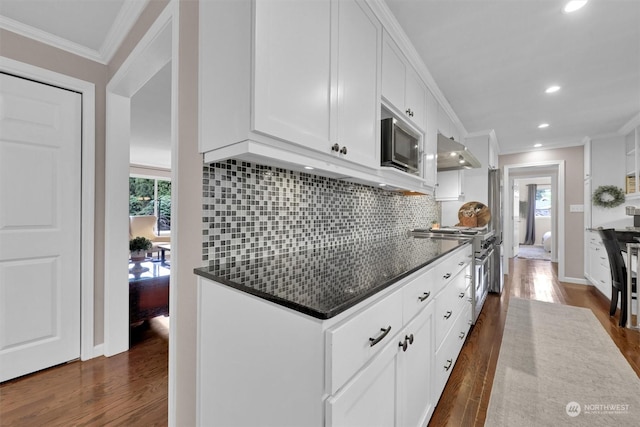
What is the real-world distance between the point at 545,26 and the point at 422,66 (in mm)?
776

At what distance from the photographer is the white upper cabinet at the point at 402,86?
5.76 feet

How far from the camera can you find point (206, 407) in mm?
1104

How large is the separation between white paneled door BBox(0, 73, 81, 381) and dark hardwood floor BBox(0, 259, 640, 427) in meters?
0.22

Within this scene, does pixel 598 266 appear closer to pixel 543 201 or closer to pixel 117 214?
pixel 117 214

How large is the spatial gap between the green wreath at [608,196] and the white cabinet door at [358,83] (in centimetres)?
475

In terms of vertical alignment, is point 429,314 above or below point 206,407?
above

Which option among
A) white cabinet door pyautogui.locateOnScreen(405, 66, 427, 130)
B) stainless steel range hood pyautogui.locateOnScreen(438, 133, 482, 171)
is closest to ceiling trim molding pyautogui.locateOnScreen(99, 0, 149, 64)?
white cabinet door pyautogui.locateOnScreen(405, 66, 427, 130)

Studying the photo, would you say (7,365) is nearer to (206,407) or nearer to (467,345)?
(206,407)

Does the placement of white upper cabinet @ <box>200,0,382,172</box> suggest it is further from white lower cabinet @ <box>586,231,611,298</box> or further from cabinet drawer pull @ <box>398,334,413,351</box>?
white lower cabinet @ <box>586,231,611,298</box>

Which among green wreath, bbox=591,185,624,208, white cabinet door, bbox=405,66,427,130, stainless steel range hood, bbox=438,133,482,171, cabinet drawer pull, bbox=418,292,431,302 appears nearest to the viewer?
cabinet drawer pull, bbox=418,292,431,302

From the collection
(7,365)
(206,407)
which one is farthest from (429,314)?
(7,365)

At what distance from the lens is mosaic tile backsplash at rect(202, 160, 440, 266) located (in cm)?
119

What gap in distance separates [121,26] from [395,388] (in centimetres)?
252

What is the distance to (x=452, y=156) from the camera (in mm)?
2955
